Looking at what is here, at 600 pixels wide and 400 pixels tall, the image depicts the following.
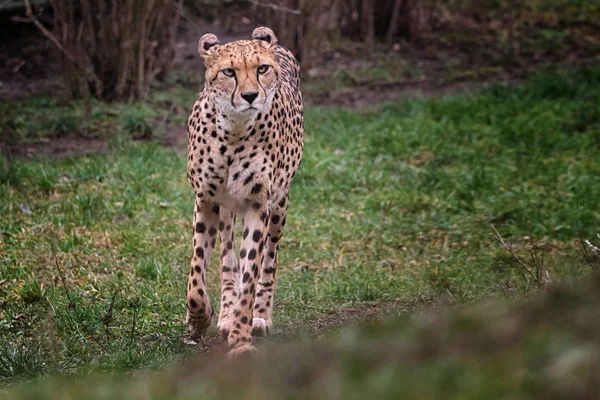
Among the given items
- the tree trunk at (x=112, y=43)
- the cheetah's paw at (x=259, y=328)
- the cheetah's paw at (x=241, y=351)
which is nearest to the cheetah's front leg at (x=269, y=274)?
the cheetah's paw at (x=259, y=328)

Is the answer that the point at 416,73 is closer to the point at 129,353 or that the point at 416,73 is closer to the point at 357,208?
the point at 357,208

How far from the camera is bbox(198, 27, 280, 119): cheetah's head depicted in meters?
4.40

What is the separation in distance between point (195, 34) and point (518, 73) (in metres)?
4.47

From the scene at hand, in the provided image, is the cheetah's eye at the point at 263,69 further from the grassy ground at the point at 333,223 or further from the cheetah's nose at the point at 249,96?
the grassy ground at the point at 333,223

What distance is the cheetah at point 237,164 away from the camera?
4488mm

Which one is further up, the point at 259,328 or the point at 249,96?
the point at 249,96

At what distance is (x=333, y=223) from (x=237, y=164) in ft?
8.53

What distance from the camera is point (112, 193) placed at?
7324 millimetres

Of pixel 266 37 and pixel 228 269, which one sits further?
pixel 228 269

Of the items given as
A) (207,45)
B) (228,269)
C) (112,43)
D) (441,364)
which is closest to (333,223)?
(228,269)

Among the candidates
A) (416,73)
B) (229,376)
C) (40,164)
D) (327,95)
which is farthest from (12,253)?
(416,73)

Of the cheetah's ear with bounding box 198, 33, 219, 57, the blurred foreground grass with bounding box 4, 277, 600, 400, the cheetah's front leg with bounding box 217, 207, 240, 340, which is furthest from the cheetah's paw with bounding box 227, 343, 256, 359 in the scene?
the blurred foreground grass with bounding box 4, 277, 600, 400

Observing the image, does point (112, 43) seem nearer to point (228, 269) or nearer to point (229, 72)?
point (228, 269)

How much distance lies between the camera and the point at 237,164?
4672 millimetres
